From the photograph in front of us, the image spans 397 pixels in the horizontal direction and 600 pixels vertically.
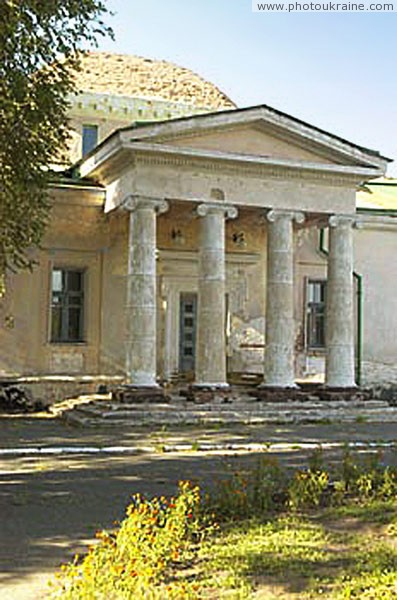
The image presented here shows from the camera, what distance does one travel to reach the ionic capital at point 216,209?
1555 cm

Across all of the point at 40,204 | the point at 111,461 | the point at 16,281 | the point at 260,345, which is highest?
the point at 40,204

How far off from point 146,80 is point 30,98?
13.6 meters

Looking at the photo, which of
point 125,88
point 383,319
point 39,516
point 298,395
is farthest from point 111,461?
point 125,88

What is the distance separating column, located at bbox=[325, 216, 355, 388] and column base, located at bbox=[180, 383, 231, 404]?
2606 mm

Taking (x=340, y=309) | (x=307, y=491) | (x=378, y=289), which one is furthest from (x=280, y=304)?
(x=307, y=491)

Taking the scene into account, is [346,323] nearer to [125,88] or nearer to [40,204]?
[40,204]

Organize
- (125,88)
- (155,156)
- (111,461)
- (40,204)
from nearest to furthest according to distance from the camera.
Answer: (111,461)
(40,204)
(155,156)
(125,88)

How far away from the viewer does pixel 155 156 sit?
15.1 m

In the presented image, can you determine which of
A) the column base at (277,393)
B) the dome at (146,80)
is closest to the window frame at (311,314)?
the column base at (277,393)

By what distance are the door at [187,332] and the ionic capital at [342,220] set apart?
395 cm

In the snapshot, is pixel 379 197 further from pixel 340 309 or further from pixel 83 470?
pixel 83 470

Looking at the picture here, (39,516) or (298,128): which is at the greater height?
(298,128)

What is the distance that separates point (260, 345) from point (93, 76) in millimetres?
11090

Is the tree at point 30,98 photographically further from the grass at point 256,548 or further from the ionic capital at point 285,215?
the grass at point 256,548
